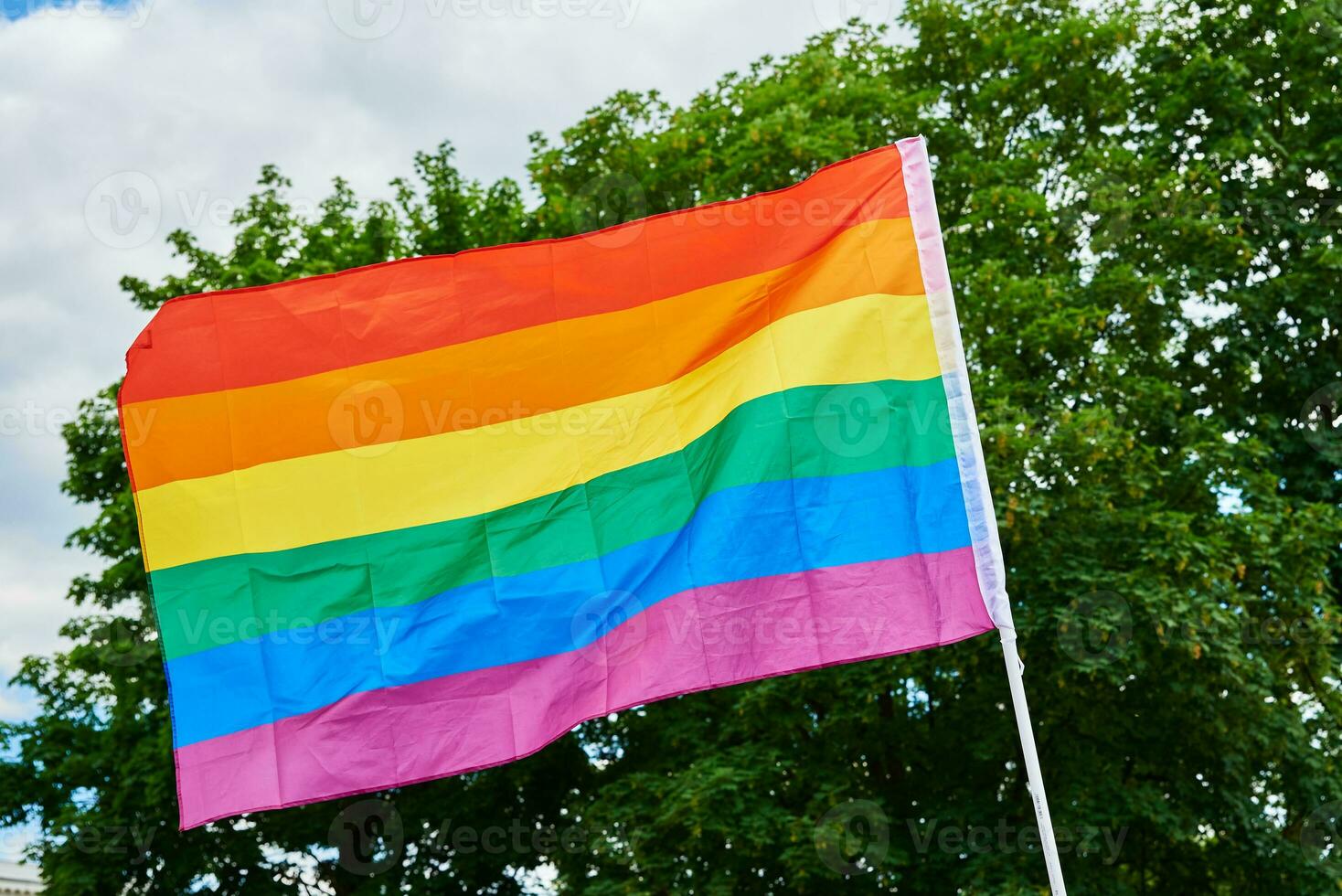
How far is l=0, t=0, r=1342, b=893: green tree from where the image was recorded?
13555mm

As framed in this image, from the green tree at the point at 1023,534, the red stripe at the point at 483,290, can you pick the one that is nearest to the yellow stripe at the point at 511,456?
the red stripe at the point at 483,290

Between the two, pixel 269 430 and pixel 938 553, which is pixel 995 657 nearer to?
pixel 938 553

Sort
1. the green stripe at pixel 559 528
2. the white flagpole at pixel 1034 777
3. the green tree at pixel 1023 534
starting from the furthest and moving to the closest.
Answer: the green tree at pixel 1023 534 < the green stripe at pixel 559 528 < the white flagpole at pixel 1034 777

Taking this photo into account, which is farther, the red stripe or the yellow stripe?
the red stripe

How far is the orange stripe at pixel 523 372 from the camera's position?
22.2 ft

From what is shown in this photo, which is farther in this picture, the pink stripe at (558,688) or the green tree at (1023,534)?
the green tree at (1023,534)

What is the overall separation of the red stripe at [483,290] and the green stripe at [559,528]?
0.82 metres

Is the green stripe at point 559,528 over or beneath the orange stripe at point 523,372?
beneath

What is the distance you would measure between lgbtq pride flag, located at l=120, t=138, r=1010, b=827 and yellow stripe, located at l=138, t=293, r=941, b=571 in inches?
0.5

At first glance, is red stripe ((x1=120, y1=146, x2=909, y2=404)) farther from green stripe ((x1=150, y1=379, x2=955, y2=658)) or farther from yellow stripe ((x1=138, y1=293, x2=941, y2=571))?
green stripe ((x1=150, y1=379, x2=955, y2=658))

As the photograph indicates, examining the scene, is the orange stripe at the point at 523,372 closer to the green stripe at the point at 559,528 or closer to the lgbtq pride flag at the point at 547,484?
the lgbtq pride flag at the point at 547,484

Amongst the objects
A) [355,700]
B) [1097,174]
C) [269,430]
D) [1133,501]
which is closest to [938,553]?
[355,700]

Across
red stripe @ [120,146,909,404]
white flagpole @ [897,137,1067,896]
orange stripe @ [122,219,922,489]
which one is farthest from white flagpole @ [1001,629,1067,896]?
red stripe @ [120,146,909,404]

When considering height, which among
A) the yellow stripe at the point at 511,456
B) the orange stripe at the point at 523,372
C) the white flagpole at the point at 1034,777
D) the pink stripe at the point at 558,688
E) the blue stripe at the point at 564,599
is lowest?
the white flagpole at the point at 1034,777
